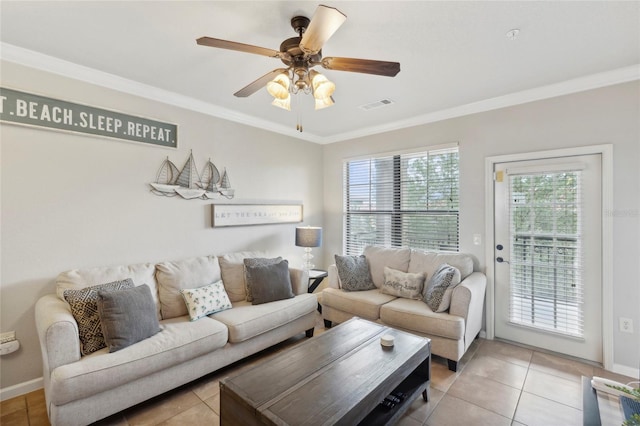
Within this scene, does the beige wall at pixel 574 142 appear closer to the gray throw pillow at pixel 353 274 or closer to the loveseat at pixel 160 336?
the gray throw pillow at pixel 353 274

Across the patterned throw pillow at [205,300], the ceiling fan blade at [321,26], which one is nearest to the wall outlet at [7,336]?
the patterned throw pillow at [205,300]

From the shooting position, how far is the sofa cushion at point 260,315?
259cm

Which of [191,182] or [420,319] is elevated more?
[191,182]

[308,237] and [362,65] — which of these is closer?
[362,65]

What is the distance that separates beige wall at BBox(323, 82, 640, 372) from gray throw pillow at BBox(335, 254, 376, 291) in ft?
3.97

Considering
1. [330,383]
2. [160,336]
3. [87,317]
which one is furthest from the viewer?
[160,336]

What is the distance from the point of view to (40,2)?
180cm

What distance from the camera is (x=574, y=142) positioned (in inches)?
113

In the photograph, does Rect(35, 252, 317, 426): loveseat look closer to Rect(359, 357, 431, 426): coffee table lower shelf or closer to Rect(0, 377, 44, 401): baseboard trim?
Rect(0, 377, 44, 401): baseboard trim

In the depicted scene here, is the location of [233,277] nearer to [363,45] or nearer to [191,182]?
[191,182]

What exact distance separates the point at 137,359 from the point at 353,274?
2.33 m

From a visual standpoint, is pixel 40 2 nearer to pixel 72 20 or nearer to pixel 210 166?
pixel 72 20

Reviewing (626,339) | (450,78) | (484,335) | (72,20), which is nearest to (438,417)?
(484,335)

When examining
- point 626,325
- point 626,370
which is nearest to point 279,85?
point 626,325
